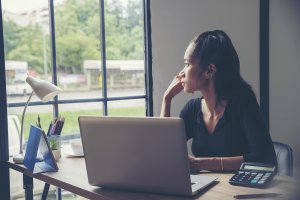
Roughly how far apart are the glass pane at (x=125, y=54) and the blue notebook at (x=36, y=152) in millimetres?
934

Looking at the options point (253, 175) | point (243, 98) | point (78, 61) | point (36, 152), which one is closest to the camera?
point (253, 175)

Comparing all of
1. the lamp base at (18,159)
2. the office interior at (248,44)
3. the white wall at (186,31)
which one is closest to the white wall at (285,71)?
the office interior at (248,44)

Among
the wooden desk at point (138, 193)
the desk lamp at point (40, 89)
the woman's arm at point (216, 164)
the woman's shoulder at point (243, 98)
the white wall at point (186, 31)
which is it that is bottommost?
the wooden desk at point (138, 193)

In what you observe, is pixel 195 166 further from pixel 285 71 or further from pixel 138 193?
pixel 285 71

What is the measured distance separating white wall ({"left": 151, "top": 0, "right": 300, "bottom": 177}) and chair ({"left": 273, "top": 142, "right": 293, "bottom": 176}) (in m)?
0.76

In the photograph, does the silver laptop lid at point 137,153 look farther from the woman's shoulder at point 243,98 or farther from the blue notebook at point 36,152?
the woman's shoulder at point 243,98

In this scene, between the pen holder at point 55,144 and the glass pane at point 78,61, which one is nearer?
the pen holder at point 55,144

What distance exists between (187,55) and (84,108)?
3.19ft

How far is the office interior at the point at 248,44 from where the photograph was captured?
2254 mm

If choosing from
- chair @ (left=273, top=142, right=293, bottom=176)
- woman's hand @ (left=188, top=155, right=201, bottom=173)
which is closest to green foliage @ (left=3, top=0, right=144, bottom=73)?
woman's hand @ (left=188, top=155, right=201, bottom=173)

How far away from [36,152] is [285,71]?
5.24 feet

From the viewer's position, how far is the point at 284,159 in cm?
157

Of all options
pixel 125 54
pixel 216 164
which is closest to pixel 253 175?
pixel 216 164

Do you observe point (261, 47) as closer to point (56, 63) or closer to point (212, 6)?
point (212, 6)
